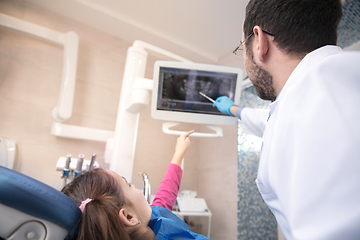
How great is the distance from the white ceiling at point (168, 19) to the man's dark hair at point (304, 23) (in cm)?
136

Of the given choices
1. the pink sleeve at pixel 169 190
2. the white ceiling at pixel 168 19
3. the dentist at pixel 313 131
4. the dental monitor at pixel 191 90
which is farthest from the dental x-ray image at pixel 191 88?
the white ceiling at pixel 168 19

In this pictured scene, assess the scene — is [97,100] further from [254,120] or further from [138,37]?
[254,120]

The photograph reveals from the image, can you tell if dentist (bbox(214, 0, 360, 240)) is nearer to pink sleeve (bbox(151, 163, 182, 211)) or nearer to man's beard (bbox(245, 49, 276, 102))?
man's beard (bbox(245, 49, 276, 102))

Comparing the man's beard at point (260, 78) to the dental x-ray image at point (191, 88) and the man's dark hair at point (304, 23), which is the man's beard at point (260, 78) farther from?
the dental x-ray image at point (191, 88)

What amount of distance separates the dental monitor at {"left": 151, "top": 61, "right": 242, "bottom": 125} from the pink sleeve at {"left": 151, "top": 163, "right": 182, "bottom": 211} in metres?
0.46

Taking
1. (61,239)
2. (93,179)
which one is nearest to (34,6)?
(93,179)

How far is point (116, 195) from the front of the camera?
2.61 ft

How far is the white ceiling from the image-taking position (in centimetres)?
211

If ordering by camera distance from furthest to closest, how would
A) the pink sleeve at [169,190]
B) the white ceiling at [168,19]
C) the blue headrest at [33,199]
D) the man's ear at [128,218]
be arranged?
the white ceiling at [168,19]
the pink sleeve at [169,190]
the man's ear at [128,218]
the blue headrest at [33,199]

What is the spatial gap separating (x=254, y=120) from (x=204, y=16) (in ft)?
4.39

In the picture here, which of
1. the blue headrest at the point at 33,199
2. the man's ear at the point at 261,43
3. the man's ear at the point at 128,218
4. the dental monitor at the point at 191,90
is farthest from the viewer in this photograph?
the dental monitor at the point at 191,90

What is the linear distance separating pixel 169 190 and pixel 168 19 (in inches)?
70.4

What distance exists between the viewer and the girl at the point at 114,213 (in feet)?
1.98

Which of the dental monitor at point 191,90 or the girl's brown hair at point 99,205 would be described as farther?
the dental monitor at point 191,90
